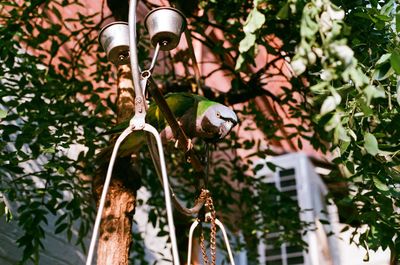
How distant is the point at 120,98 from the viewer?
10.4ft

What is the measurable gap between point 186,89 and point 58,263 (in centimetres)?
163

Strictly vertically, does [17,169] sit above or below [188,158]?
above

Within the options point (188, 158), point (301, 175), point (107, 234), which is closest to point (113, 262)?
point (107, 234)

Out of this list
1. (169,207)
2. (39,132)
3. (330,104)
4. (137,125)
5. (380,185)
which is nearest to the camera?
(330,104)

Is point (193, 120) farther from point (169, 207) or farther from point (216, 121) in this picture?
point (169, 207)

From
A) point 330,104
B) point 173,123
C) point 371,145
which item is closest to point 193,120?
point 173,123

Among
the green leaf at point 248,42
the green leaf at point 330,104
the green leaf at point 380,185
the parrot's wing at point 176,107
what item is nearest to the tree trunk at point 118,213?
the parrot's wing at point 176,107

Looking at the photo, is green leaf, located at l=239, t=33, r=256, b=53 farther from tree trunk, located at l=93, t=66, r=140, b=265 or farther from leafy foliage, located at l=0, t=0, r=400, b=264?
tree trunk, located at l=93, t=66, r=140, b=265

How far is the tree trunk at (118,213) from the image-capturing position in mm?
2568

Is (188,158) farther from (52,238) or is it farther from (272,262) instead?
(272,262)

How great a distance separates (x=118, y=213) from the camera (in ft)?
8.82

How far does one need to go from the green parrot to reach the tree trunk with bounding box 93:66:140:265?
287mm

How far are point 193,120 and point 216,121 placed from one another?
0.11 m

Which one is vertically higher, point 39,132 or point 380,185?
point 39,132
